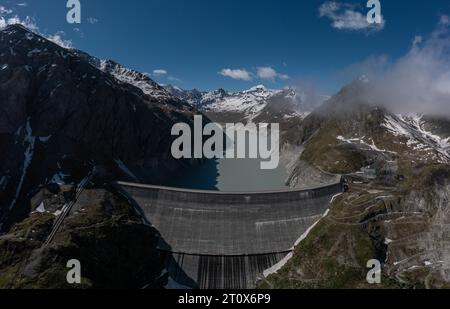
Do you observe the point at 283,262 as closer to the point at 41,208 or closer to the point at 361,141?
the point at 41,208

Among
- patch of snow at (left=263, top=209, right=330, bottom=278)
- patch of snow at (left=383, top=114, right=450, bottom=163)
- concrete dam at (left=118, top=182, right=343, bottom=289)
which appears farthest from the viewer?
patch of snow at (left=383, top=114, right=450, bottom=163)

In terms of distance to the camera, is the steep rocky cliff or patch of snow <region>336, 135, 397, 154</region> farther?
patch of snow <region>336, 135, 397, 154</region>

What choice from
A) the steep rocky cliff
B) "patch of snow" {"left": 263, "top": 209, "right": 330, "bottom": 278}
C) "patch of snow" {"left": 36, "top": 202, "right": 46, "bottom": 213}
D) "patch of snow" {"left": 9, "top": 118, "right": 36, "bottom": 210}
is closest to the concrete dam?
"patch of snow" {"left": 263, "top": 209, "right": 330, "bottom": 278}

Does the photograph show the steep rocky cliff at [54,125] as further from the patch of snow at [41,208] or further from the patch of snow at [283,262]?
the patch of snow at [283,262]

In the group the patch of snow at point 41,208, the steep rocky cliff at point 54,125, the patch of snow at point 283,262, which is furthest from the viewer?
the steep rocky cliff at point 54,125

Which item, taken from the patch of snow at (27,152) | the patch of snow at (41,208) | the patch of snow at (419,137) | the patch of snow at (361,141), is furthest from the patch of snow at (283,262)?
the patch of snow at (419,137)

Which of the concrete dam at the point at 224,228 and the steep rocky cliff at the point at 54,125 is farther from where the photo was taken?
the steep rocky cliff at the point at 54,125

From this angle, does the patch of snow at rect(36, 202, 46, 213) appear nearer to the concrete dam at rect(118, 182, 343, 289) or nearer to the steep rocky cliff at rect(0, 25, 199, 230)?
the steep rocky cliff at rect(0, 25, 199, 230)

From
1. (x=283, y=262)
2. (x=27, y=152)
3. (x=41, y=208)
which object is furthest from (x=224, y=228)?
(x=27, y=152)

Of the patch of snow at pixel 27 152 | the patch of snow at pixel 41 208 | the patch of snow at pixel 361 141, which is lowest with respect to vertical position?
the patch of snow at pixel 41 208

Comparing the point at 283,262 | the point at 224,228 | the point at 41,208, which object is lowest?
the point at 283,262
